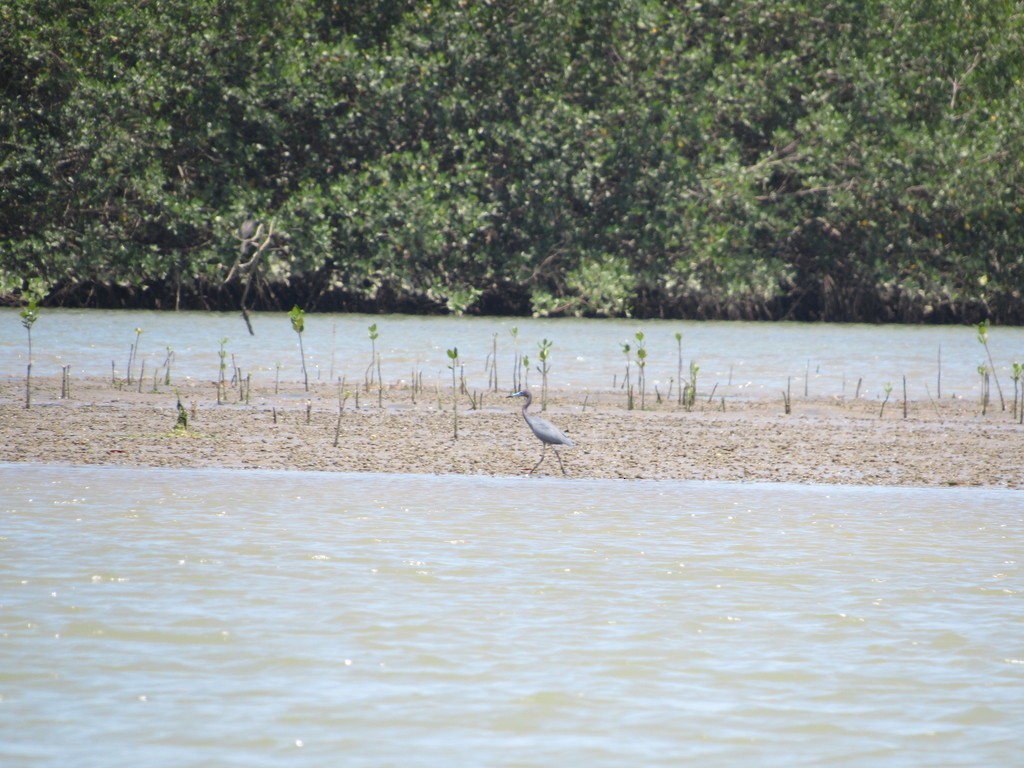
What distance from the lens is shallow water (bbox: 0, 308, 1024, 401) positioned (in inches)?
842

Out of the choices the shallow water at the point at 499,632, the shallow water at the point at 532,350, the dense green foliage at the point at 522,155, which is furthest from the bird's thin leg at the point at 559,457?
the dense green foliage at the point at 522,155

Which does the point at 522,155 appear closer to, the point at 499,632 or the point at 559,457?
the point at 559,457

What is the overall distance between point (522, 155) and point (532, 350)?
39.6ft

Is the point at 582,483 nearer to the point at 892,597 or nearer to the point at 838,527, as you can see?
the point at 838,527

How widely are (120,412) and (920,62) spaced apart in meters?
29.5

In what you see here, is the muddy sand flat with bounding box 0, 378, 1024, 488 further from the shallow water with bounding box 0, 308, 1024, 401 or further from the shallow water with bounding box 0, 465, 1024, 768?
the shallow water with bounding box 0, 465, 1024, 768

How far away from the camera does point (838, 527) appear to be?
982cm

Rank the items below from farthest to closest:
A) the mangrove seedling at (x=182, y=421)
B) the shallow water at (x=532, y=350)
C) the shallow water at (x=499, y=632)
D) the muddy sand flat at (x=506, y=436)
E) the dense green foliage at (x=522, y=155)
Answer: the dense green foliage at (x=522, y=155)
the shallow water at (x=532, y=350)
the mangrove seedling at (x=182, y=421)
the muddy sand flat at (x=506, y=436)
the shallow water at (x=499, y=632)

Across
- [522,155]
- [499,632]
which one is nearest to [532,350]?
[522,155]

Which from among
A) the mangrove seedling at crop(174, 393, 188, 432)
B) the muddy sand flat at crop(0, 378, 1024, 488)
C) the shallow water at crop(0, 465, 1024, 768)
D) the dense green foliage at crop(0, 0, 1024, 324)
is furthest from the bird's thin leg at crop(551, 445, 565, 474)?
the dense green foliage at crop(0, 0, 1024, 324)

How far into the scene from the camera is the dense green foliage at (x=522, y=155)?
36.5 m

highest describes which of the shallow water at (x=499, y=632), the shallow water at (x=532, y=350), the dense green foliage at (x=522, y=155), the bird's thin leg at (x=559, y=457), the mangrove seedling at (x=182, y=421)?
the dense green foliage at (x=522, y=155)

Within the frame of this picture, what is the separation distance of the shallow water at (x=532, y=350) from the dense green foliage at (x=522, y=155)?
5.17 feet

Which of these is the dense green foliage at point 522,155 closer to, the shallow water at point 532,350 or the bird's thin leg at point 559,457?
the shallow water at point 532,350
